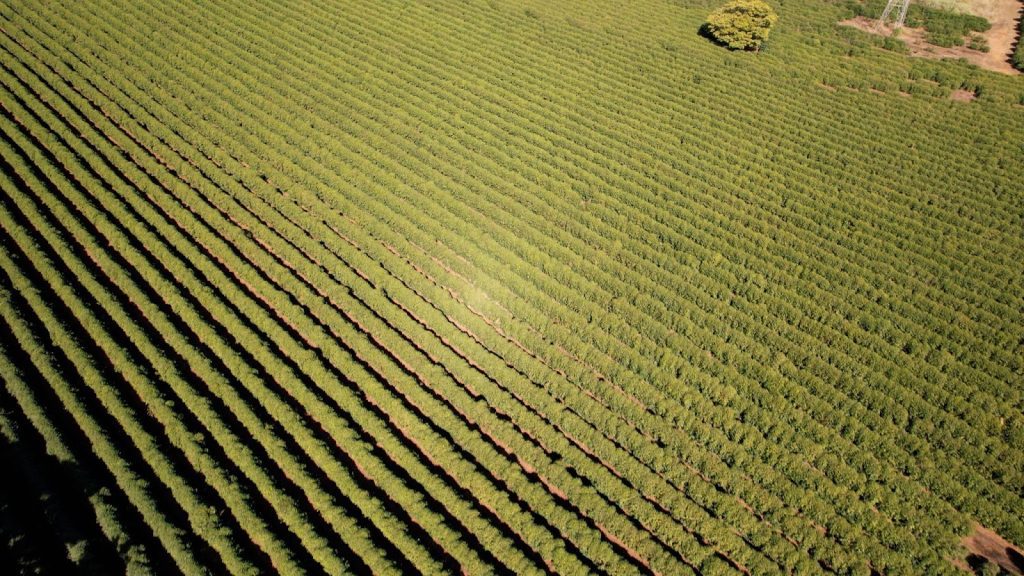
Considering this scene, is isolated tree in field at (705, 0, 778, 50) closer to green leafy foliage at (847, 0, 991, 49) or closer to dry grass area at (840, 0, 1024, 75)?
dry grass area at (840, 0, 1024, 75)

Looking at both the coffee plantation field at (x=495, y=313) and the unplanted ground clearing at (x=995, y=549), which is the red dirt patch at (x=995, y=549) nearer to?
the unplanted ground clearing at (x=995, y=549)

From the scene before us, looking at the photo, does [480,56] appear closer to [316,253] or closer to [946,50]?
[316,253]

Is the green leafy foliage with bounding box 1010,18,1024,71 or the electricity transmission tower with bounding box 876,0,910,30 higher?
the electricity transmission tower with bounding box 876,0,910,30

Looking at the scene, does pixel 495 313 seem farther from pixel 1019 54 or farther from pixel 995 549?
pixel 1019 54

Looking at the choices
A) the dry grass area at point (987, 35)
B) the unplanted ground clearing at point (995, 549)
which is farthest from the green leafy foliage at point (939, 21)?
the unplanted ground clearing at point (995, 549)

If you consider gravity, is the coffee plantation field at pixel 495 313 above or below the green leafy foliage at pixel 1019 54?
below

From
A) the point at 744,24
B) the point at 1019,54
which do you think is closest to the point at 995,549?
the point at 744,24

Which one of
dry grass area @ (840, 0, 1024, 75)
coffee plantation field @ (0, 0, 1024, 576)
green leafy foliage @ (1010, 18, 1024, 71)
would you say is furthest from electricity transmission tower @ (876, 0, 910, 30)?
green leafy foliage @ (1010, 18, 1024, 71)
